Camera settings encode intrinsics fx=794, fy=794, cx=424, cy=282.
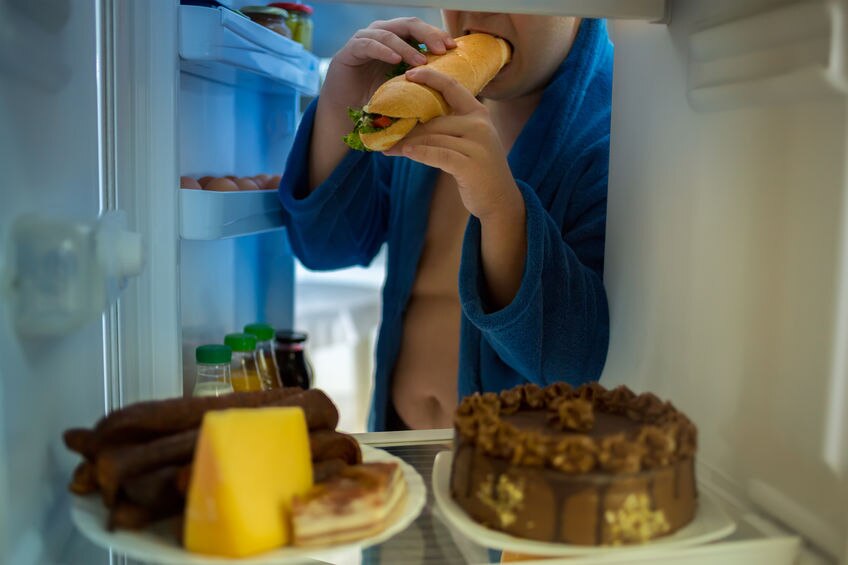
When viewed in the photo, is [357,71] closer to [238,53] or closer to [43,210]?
[238,53]

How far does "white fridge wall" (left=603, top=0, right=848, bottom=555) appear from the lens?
0.69 m

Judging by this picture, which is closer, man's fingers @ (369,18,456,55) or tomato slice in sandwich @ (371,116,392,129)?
tomato slice in sandwich @ (371,116,392,129)

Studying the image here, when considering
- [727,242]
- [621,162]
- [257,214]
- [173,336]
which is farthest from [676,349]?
[257,214]

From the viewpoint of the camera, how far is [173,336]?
3.24 feet

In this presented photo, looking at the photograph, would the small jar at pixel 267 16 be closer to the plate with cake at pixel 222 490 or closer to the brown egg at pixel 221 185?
the brown egg at pixel 221 185

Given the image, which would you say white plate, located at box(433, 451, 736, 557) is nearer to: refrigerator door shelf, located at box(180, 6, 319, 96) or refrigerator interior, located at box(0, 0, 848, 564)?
refrigerator interior, located at box(0, 0, 848, 564)

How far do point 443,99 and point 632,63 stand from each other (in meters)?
0.25

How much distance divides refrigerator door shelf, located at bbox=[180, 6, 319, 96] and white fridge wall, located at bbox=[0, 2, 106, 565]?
7.3 inches

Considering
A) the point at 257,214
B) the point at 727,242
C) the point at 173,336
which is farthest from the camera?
the point at 257,214

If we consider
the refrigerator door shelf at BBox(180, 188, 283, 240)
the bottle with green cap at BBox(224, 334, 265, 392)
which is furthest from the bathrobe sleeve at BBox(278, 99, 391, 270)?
the bottle with green cap at BBox(224, 334, 265, 392)

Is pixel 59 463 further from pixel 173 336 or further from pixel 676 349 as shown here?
pixel 676 349

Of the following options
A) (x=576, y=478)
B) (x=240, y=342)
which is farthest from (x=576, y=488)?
(x=240, y=342)

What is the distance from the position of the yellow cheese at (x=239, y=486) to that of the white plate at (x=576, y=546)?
15 cm

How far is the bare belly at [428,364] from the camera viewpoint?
1.52m
